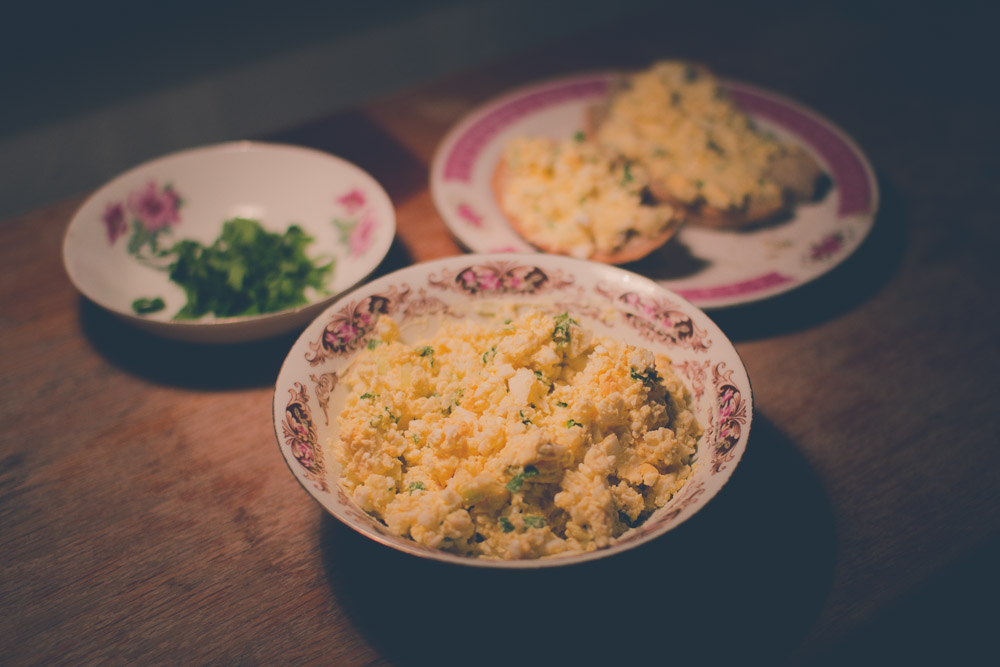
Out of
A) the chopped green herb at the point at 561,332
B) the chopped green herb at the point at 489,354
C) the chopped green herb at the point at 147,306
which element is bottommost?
the chopped green herb at the point at 147,306

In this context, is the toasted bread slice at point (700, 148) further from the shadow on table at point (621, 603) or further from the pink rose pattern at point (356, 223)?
the shadow on table at point (621, 603)

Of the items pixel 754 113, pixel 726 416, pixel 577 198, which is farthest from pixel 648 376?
pixel 754 113

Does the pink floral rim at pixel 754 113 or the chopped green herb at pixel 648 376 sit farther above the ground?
the pink floral rim at pixel 754 113

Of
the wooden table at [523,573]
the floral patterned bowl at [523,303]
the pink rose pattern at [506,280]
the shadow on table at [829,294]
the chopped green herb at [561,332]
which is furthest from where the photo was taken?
the shadow on table at [829,294]

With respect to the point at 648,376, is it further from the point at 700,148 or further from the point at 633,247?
the point at 700,148

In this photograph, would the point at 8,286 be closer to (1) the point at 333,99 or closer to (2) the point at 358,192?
(2) the point at 358,192

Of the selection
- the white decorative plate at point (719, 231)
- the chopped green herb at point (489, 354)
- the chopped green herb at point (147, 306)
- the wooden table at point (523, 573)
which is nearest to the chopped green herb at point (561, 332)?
the chopped green herb at point (489, 354)
